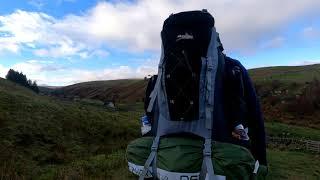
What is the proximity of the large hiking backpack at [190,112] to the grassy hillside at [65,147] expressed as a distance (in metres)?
6.74

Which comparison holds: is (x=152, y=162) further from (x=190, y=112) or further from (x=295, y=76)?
(x=295, y=76)

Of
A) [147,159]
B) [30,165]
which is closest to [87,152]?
[30,165]

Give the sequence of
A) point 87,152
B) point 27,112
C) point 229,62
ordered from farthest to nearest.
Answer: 1. point 27,112
2. point 87,152
3. point 229,62

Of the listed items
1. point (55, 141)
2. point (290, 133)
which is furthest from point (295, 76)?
point (55, 141)

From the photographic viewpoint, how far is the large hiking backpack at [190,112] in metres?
3.30

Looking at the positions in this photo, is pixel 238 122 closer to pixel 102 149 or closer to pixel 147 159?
pixel 147 159

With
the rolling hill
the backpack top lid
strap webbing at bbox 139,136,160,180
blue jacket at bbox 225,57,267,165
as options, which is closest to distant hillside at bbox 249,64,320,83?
the rolling hill

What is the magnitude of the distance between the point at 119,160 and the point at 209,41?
41.4ft

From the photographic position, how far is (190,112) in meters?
3.48

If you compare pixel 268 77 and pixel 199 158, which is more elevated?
pixel 268 77

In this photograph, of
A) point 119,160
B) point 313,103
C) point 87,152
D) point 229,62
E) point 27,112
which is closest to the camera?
point 229,62

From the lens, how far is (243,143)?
11.3ft

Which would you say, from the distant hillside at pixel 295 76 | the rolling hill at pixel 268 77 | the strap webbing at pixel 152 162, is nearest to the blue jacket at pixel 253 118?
the strap webbing at pixel 152 162

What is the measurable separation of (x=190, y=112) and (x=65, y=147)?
20376mm
